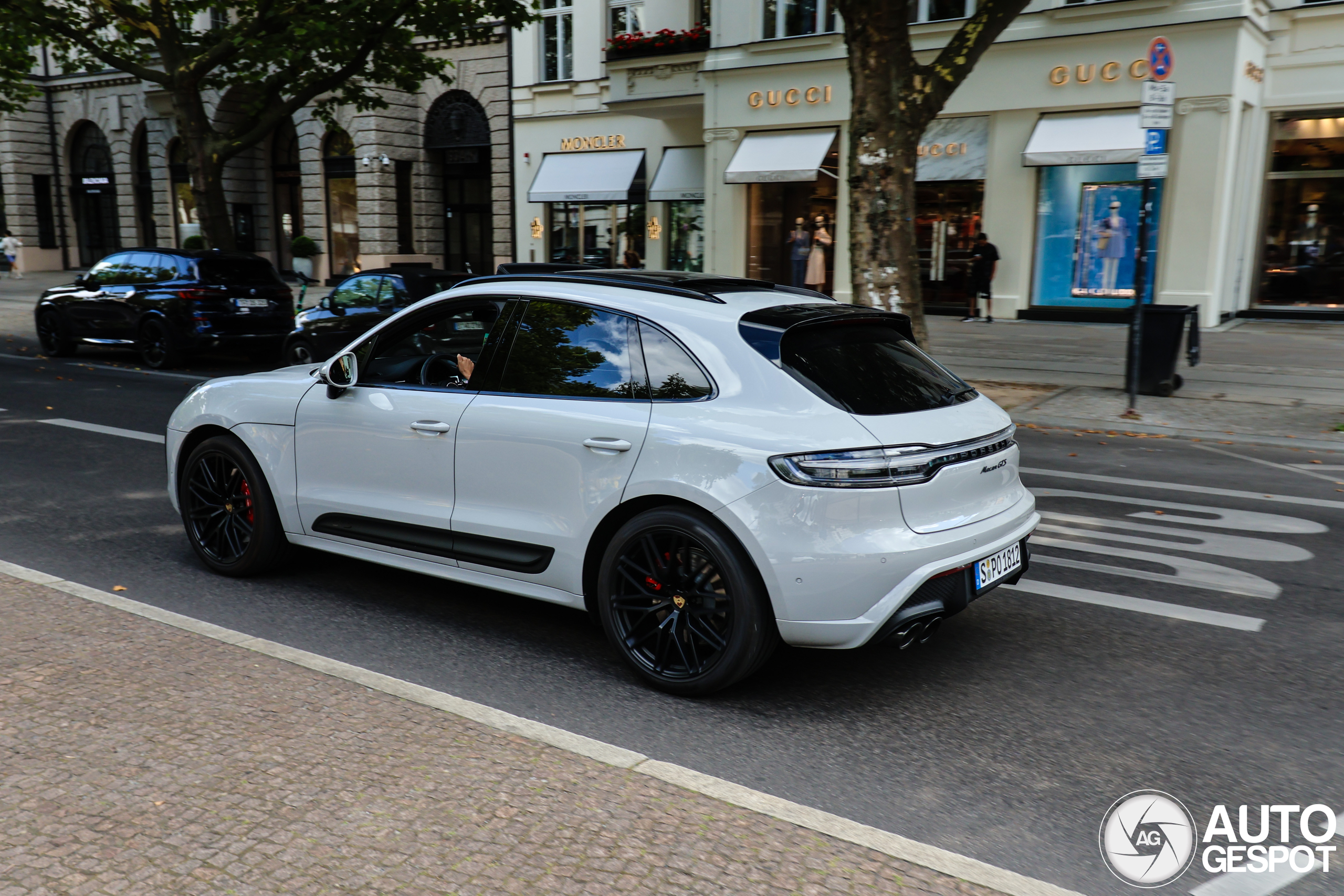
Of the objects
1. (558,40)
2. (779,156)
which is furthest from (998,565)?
(558,40)

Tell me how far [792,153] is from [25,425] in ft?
55.1

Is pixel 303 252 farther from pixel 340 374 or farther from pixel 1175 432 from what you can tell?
pixel 340 374

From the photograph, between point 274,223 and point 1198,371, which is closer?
point 1198,371

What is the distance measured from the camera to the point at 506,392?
4613 millimetres

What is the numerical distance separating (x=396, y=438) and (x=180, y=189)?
37495 millimetres

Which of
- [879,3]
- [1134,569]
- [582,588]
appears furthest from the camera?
[879,3]

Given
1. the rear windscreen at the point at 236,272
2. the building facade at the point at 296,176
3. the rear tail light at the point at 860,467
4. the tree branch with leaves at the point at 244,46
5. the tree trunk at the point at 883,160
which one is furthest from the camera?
the building facade at the point at 296,176

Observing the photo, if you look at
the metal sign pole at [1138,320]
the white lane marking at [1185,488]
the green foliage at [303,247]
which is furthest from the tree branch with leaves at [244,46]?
the white lane marking at [1185,488]

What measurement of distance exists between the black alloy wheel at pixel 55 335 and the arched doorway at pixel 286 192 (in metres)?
19.2

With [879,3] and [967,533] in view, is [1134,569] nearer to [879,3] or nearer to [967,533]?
[967,533]

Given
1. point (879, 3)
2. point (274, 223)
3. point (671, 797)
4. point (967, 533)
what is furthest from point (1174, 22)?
point (274, 223)

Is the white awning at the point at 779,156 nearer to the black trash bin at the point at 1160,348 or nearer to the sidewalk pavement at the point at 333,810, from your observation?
the black trash bin at the point at 1160,348

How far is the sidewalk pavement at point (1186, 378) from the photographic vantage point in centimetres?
1091

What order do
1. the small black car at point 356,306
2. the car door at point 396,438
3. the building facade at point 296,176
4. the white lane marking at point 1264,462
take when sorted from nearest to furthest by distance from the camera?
the car door at point 396,438, the white lane marking at point 1264,462, the small black car at point 356,306, the building facade at point 296,176
